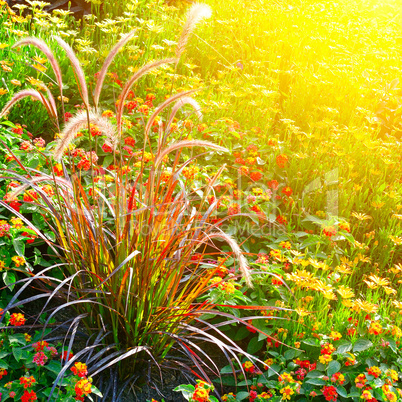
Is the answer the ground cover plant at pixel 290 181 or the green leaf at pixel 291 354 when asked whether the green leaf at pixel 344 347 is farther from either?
the green leaf at pixel 291 354

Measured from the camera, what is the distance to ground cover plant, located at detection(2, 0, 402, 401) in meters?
1.96

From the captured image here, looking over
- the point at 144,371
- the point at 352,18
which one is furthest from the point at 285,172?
the point at 352,18

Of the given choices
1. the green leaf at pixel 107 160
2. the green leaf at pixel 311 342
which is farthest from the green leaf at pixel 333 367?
the green leaf at pixel 107 160

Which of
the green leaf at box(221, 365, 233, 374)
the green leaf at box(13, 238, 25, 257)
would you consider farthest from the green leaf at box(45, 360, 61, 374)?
the green leaf at box(221, 365, 233, 374)

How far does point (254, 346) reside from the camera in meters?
2.08

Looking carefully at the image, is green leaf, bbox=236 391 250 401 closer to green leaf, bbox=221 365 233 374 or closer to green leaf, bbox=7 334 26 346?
green leaf, bbox=221 365 233 374

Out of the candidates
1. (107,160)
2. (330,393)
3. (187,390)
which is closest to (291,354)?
(330,393)

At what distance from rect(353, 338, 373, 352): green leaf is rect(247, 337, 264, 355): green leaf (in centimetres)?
44

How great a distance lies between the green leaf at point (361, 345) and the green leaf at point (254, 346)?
1.44 feet

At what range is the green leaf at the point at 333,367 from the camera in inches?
72.2

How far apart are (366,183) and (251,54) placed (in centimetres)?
218

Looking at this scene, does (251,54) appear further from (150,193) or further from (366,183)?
(150,193)

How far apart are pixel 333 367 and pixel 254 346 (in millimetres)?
393

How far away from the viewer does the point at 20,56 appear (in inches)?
131
